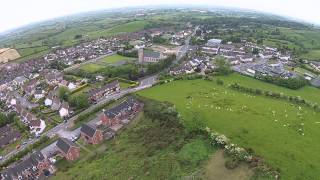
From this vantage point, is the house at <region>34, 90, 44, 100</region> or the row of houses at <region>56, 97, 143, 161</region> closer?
the row of houses at <region>56, 97, 143, 161</region>

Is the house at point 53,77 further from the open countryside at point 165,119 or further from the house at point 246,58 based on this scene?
the house at point 246,58

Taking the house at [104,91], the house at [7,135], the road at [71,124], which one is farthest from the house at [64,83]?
the house at [7,135]

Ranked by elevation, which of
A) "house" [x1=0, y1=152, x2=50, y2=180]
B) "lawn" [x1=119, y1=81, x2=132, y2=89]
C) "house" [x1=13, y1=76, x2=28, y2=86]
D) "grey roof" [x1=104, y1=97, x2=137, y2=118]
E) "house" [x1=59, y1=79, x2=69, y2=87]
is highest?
"grey roof" [x1=104, y1=97, x2=137, y2=118]

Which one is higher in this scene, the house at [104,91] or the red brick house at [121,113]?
the red brick house at [121,113]

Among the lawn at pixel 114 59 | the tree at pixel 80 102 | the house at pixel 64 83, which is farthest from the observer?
the lawn at pixel 114 59

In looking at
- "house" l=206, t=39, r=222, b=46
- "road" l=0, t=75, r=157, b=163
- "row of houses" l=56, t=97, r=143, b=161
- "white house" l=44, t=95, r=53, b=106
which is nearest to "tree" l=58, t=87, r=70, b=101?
"white house" l=44, t=95, r=53, b=106

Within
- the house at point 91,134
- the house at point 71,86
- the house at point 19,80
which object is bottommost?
the house at point 19,80

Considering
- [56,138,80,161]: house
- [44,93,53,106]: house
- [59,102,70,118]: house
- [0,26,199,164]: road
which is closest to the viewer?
[56,138,80,161]: house

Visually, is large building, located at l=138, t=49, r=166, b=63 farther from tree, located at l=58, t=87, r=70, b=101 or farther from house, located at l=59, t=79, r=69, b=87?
tree, located at l=58, t=87, r=70, b=101

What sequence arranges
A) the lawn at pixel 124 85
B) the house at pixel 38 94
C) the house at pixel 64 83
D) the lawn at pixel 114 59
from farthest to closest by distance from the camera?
the lawn at pixel 114 59, the house at pixel 64 83, the house at pixel 38 94, the lawn at pixel 124 85
